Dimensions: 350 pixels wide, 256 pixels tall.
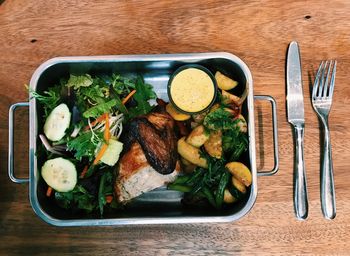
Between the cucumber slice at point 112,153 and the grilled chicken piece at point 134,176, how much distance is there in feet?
0.12

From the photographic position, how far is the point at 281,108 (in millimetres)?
2283

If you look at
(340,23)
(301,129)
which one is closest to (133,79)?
(301,129)

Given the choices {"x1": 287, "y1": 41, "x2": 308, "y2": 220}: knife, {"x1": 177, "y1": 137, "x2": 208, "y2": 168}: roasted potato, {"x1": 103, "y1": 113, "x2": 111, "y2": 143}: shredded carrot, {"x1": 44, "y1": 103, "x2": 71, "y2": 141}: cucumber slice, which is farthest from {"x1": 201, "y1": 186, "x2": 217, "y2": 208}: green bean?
{"x1": 44, "y1": 103, "x2": 71, "y2": 141}: cucumber slice

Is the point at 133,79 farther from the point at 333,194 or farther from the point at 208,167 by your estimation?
the point at 333,194

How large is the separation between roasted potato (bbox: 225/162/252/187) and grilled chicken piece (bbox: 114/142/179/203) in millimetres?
279

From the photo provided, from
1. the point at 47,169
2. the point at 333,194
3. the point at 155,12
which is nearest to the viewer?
the point at 47,169

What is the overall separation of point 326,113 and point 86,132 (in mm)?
1259

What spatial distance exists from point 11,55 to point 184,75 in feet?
3.24

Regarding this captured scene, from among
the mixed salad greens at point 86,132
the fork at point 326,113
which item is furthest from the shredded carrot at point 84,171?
the fork at point 326,113

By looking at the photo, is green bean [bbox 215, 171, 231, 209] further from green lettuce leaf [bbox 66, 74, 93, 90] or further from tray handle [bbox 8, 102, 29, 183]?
tray handle [bbox 8, 102, 29, 183]

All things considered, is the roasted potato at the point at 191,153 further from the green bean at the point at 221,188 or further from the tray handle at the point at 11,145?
the tray handle at the point at 11,145

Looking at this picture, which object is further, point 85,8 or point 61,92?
point 85,8

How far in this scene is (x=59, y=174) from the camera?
2.05 metres

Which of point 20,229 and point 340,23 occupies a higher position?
point 340,23
